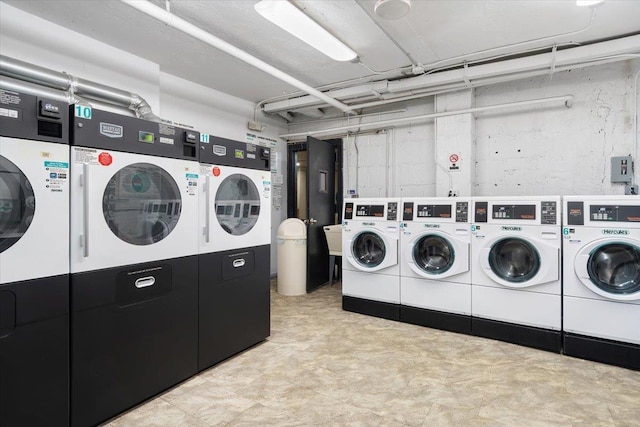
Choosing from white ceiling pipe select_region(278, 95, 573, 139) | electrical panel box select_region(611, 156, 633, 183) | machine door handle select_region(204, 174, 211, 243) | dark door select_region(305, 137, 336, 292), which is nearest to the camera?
machine door handle select_region(204, 174, 211, 243)

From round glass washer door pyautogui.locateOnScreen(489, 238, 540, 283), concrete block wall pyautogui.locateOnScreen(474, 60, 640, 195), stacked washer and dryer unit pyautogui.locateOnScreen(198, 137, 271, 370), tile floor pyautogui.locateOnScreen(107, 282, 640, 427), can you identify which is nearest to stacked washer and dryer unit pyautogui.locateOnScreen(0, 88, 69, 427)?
tile floor pyautogui.locateOnScreen(107, 282, 640, 427)

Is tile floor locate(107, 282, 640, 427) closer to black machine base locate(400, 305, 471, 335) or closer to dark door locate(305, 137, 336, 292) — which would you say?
black machine base locate(400, 305, 471, 335)

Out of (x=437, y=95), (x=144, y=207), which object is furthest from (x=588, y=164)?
(x=144, y=207)

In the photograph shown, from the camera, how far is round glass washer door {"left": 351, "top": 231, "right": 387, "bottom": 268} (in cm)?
380

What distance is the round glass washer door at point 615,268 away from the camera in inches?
103

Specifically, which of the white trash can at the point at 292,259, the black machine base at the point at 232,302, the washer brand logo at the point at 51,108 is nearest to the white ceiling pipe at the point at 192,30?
the washer brand logo at the point at 51,108

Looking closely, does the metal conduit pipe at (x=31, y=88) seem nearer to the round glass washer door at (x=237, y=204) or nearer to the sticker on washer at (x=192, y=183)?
the sticker on washer at (x=192, y=183)

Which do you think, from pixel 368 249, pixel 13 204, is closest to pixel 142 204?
pixel 13 204

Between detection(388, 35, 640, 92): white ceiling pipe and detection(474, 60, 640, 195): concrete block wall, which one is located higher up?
detection(388, 35, 640, 92): white ceiling pipe

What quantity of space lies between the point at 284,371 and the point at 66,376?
1347 millimetres

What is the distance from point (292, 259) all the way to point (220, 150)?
2.44m

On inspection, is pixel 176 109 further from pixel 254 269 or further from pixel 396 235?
pixel 396 235

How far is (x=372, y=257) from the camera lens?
392cm

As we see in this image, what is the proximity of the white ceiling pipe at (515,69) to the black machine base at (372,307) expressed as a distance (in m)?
2.56
